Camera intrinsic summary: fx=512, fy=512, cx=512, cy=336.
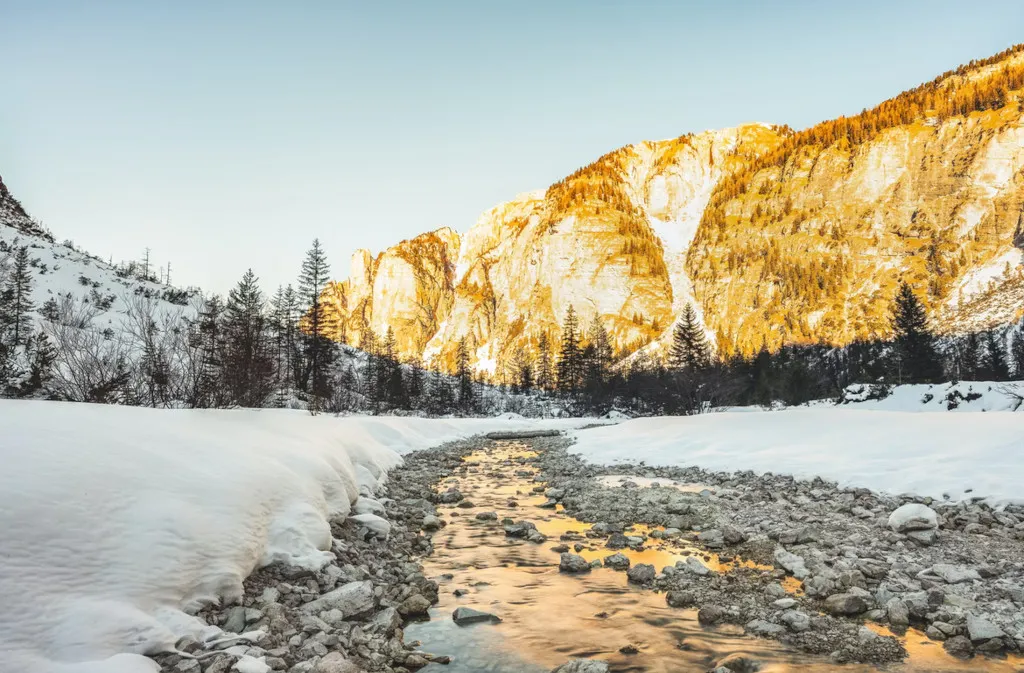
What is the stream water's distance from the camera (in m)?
4.61

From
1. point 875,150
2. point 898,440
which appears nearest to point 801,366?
point 898,440

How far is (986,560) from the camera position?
20.7 ft

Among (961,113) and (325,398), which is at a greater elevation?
(961,113)

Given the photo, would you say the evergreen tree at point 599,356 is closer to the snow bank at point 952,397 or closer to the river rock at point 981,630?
the snow bank at point 952,397

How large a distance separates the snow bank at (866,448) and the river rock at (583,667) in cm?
777

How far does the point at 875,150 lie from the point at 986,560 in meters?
147

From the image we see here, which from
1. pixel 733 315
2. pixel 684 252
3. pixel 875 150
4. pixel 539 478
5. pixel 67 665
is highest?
pixel 875 150

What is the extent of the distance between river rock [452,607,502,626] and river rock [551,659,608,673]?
1324 millimetres

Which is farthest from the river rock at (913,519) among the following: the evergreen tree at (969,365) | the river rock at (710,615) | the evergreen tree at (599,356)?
the evergreen tree at (599,356)

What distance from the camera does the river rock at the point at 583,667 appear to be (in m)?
4.37

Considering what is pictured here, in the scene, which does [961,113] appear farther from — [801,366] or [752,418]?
[752,418]

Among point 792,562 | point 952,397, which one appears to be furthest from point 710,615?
point 952,397

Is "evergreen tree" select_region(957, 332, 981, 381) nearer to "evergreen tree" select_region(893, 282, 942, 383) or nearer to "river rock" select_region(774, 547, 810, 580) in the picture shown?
"evergreen tree" select_region(893, 282, 942, 383)

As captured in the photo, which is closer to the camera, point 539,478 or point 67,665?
point 67,665
